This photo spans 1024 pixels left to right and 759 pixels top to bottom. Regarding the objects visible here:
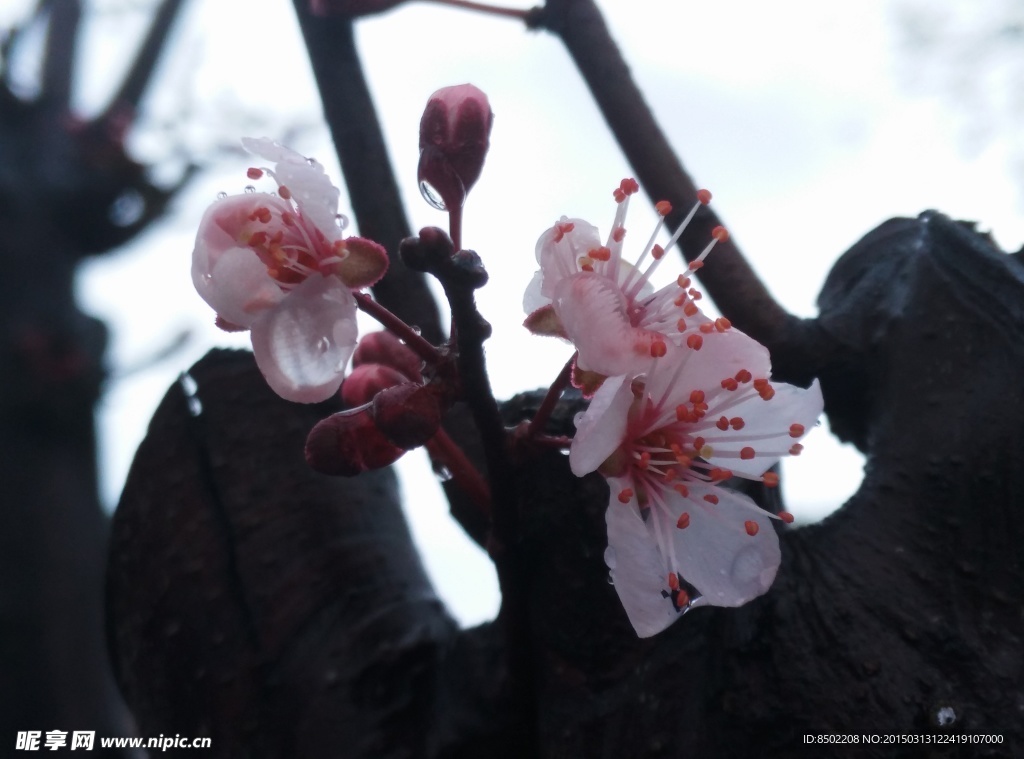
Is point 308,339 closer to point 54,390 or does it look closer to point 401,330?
point 401,330

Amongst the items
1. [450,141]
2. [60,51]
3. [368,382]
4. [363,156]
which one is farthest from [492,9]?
[60,51]

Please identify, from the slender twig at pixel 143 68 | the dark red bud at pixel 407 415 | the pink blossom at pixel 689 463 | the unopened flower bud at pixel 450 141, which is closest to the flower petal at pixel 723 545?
the pink blossom at pixel 689 463

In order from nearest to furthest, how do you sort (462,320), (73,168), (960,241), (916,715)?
(462,320) → (916,715) → (960,241) → (73,168)

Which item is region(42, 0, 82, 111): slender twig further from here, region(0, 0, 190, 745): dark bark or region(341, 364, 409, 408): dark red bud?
region(341, 364, 409, 408): dark red bud

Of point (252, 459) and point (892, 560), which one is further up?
point (252, 459)

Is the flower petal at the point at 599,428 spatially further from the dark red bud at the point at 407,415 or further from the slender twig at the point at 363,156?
the slender twig at the point at 363,156

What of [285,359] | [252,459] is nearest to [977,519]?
[285,359]

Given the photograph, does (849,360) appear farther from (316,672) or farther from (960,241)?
(316,672)
